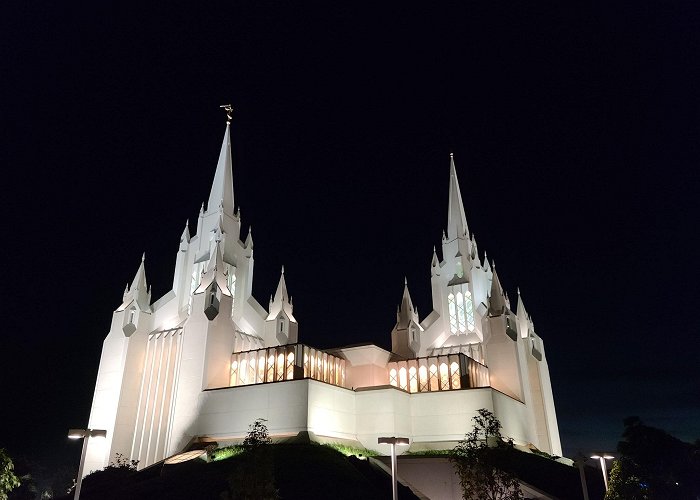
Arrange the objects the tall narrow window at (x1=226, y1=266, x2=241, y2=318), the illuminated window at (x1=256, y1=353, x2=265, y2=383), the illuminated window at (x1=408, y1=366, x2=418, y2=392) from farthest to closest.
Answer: the tall narrow window at (x1=226, y1=266, x2=241, y2=318), the illuminated window at (x1=408, y1=366, x2=418, y2=392), the illuminated window at (x1=256, y1=353, x2=265, y2=383)

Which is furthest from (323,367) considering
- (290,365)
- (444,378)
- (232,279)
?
(232,279)

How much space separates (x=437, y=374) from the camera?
39.7 meters

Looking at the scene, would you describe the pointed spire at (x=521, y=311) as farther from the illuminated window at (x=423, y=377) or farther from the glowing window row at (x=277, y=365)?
→ the glowing window row at (x=277, y=365)

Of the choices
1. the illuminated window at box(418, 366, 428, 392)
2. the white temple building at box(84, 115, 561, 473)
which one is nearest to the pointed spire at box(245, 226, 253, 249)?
the white temple building at box(84, 115, 561, 473)

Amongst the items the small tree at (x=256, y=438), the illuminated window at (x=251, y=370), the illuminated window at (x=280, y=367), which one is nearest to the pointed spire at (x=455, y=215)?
the illuminated window at (x=280, y=367)

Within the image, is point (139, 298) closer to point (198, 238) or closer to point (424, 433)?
point (198, 238)

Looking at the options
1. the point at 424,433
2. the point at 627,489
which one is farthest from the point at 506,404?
the point at 627,489

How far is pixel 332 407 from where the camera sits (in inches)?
1395

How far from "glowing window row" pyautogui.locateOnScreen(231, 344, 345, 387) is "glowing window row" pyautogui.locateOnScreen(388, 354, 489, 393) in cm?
553

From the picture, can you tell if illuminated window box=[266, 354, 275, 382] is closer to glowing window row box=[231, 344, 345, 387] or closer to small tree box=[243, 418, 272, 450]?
glowing window row box=[231, 344, 345, 387]

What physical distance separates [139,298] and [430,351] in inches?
983

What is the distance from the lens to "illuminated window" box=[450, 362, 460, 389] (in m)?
38.7

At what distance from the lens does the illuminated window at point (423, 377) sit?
131 feet

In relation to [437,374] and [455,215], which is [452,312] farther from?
[437,374]
